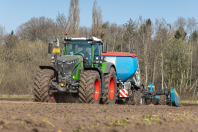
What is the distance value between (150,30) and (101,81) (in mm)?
22595

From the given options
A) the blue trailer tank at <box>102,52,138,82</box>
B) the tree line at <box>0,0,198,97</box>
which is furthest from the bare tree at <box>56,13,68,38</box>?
the blue trailer tank at <box>102,52,138,82</box>

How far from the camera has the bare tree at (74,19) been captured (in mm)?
30203

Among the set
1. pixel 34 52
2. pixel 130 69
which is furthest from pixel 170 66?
pixel 130 69

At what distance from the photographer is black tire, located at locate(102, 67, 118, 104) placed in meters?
10.8

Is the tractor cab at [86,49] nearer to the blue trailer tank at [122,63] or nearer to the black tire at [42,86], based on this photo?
the black tire at [42,86]

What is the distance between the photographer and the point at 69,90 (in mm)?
9602

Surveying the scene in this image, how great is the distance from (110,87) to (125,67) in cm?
237

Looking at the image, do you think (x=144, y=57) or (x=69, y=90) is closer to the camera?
(x=69, y=90)

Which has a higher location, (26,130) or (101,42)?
(101,42)

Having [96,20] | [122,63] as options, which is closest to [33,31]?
[96,20]

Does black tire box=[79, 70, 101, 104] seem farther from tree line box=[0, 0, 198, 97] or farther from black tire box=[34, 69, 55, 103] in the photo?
tree line box=[0, 0, 198, 97]

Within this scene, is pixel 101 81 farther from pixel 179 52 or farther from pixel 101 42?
pixel 179 52

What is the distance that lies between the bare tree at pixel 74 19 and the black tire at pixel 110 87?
18.1 meters

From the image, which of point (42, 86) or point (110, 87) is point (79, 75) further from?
point (110, 87)
